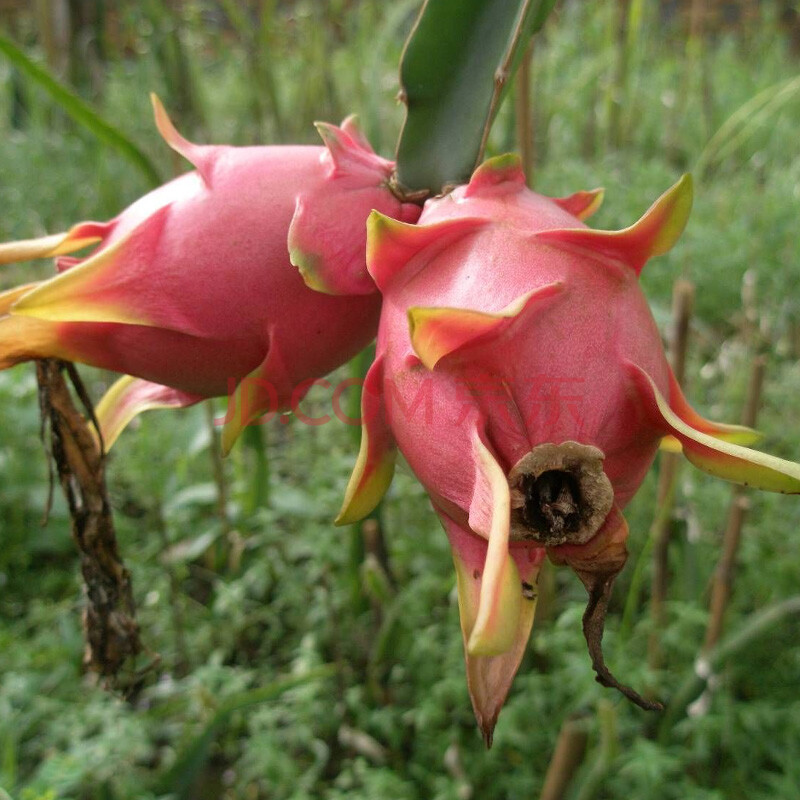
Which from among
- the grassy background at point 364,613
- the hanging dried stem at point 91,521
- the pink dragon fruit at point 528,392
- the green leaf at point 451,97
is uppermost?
the green leaf at point 451,97

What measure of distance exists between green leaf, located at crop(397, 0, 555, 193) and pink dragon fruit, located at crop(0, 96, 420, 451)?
3 cm

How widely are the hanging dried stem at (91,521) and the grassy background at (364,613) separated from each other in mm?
36

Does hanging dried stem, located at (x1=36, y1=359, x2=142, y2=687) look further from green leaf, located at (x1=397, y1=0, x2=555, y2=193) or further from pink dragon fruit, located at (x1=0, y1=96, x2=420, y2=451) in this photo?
green leaf, located at (x1=397, y1=0, x2=555, y2=193)

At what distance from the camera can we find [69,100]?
54cm

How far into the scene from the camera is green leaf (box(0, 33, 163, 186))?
528 mm

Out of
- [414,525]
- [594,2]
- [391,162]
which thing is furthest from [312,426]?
[594,2]

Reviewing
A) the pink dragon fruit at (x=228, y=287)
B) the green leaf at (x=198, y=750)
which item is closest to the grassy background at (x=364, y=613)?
the green leaf at (x=198, y=750)

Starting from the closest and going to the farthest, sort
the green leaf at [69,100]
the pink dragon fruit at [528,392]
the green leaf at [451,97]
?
1. the pink dragon fruit at [528,392]
2. the green leaf at [451,97]
3. the green leaf at [69,100]

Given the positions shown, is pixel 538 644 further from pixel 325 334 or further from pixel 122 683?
pixel 325 334

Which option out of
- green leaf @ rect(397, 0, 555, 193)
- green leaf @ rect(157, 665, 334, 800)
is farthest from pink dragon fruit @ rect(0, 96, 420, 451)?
green leaf @ rect(157, 665, 334, 800)

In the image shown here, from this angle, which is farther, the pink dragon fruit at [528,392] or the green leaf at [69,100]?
the green leaf at [69,100]

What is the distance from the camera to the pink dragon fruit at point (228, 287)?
291 millimetres

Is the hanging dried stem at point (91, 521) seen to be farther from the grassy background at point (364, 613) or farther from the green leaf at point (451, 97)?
the green leaf at point (451, 97)

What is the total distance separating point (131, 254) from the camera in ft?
0.96
